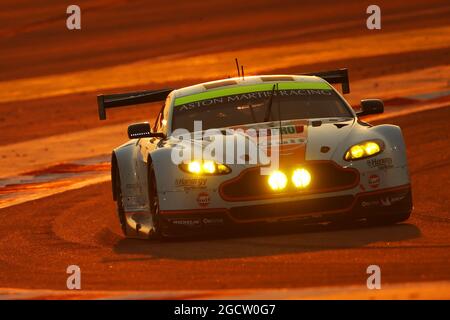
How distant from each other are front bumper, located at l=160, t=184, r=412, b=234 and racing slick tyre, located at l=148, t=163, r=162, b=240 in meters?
0.15

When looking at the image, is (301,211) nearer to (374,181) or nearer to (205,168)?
(374,181)

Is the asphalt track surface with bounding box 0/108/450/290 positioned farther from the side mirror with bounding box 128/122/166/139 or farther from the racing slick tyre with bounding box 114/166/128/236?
the side mirror with bounding box 128/122/166/139

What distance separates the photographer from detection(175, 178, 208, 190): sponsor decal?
440 inches

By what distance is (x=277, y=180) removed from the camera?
434 inches

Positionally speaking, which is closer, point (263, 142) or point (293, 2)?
point (263, 142)

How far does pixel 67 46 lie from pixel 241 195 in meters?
24.9

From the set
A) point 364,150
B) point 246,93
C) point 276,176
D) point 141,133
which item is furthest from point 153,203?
point 364,150

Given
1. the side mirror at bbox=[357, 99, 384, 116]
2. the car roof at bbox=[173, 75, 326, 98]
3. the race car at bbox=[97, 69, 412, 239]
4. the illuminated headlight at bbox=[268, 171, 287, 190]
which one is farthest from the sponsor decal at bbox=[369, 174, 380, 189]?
the car roof at bbox=[173, 75, 326, 98]

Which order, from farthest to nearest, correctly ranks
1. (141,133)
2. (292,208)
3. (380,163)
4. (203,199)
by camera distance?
1. (141,133)
2. (380,163)
3. (203,199)
4. (292,208)

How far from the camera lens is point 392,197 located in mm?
11336

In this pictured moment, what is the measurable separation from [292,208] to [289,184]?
0.17 m
